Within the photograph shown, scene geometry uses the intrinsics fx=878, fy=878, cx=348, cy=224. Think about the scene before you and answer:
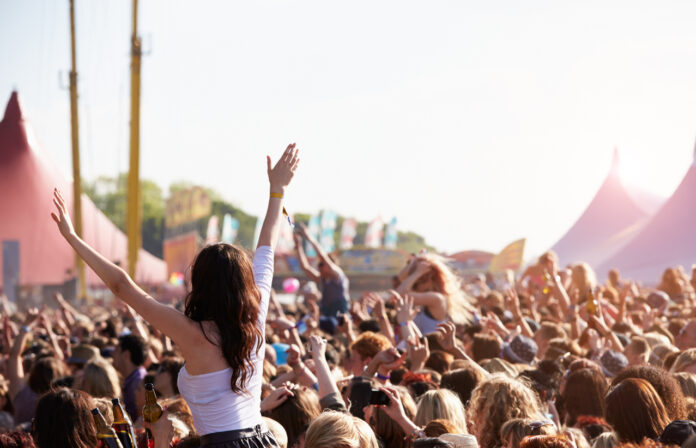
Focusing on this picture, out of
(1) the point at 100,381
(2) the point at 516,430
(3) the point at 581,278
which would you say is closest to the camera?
(2) the point at 516,430

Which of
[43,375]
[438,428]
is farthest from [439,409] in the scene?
[43,375]

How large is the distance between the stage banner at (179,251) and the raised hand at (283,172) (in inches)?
1775

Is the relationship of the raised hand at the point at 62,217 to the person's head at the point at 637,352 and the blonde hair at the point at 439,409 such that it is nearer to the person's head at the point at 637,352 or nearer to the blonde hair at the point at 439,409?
the blonde hair at the point at 439,409

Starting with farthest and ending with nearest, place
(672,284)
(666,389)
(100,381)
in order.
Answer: (672,284) < (100,381) < (666,389)

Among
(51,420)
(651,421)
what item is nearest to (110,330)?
(51,420)

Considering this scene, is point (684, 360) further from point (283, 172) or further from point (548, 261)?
point (548, 261)

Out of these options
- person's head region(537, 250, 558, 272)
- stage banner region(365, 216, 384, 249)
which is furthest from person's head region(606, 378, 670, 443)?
stage banner region(365, 216, 384, 249)

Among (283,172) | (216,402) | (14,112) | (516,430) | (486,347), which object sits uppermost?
(283,172)

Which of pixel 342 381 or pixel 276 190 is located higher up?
pixel 276 190

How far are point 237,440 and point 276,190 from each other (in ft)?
3.11

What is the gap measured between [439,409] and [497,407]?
265mm

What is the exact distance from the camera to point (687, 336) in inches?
285

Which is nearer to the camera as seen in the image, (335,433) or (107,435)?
(107,435)

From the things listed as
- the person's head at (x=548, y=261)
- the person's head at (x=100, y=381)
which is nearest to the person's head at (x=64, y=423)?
the person's head at (x=100, y=381)
